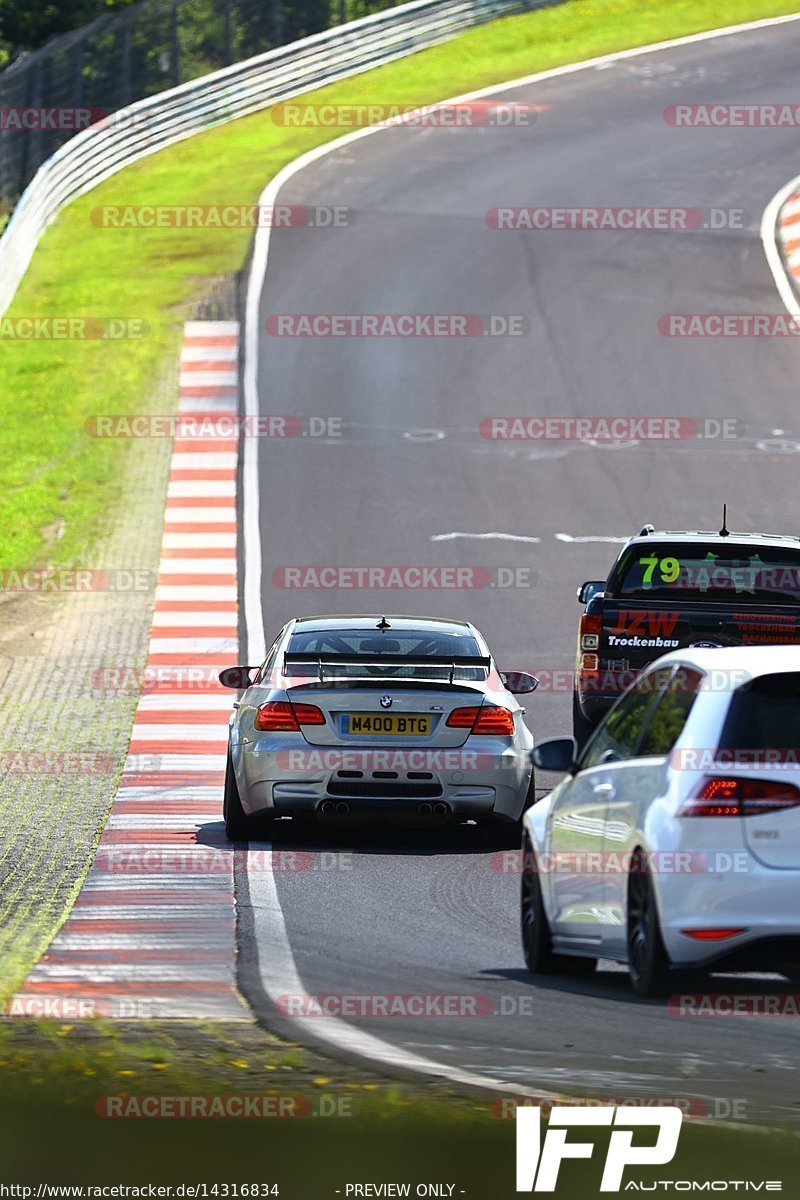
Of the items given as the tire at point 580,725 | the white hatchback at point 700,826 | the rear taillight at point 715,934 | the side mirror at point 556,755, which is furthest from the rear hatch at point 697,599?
the rear taillight at point 715,934

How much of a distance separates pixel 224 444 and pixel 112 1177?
24.4m

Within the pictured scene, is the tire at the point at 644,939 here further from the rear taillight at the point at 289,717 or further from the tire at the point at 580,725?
the tire at the point at 580,725

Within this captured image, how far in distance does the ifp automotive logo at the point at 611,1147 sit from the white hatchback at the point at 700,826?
1.37 metres

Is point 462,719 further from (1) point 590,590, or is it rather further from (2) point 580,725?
(1) point 590,590

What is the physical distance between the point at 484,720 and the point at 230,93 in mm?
36876

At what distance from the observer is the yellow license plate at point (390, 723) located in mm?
13773

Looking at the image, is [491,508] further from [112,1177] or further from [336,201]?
[112,1177]

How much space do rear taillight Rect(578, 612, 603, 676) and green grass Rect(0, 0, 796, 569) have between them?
10955 millimetres

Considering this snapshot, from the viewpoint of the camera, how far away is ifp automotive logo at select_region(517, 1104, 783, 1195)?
6465 millimetres

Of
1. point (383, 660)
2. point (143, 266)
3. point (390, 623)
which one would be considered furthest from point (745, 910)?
point (143, 266)

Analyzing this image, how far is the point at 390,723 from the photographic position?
1377 centimetres

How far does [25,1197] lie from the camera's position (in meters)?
6.34

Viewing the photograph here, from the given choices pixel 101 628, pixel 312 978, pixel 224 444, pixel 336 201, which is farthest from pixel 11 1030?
pixel 336 201

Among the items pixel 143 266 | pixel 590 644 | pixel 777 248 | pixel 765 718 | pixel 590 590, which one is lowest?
pixel 590 644
